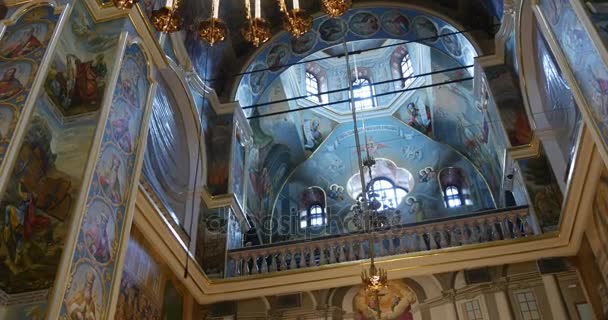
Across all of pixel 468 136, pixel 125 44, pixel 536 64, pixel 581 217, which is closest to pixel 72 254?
pixel 125 44

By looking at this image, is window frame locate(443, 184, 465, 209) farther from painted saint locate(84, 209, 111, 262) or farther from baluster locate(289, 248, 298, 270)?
painted saint locate(84, 209, 111, 262)

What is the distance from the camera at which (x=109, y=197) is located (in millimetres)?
7551

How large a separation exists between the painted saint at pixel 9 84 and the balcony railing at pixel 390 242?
5.70 metres

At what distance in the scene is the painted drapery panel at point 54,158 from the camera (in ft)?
20.9

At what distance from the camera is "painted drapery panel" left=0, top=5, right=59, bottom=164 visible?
276 inches

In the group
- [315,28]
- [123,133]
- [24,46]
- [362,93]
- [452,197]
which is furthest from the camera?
[362,93]

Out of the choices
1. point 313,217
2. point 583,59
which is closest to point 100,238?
point 583,59

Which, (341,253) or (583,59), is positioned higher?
(341,253)

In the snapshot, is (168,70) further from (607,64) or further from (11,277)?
(607,64)

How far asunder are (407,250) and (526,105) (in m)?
3.77

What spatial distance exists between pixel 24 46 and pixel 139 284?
3.79 meters

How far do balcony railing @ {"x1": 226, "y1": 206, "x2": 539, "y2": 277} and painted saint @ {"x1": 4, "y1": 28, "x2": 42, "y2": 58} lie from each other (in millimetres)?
5704

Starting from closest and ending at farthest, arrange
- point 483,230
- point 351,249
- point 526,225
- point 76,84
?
1. point 76,84
2. point 526,225
3. point 483,230
4. point 351,249

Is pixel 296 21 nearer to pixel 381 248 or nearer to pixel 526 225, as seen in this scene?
pixel 381 248
